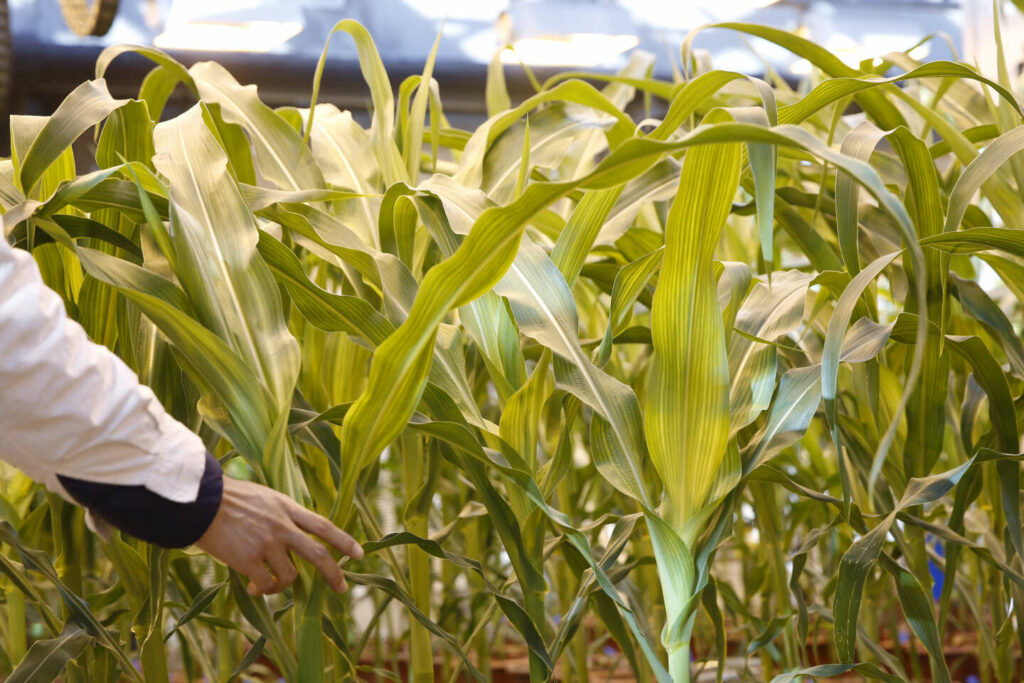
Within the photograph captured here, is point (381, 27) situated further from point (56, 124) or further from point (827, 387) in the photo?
point (827, 387)

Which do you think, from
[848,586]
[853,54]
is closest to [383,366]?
[848,586]

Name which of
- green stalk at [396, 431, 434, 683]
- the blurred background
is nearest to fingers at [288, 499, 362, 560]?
green stalk at [396, 431, 434, 683]

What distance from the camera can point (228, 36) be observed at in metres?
3.07

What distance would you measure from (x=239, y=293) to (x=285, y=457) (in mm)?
96

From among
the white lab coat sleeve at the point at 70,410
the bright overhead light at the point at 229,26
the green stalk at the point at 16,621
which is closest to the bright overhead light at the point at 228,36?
the bright overhead light at the point at 229,26

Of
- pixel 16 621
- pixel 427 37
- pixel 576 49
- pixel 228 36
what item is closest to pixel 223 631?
pixel 16 621

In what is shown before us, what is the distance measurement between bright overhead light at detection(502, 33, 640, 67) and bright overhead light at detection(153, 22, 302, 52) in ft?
2.77

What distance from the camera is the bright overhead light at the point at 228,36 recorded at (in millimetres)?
3012

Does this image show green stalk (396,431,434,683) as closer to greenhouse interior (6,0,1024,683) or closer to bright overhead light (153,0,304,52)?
greenhouse interior (6,0,1024,683)

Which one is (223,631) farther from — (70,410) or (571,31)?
(571,31)

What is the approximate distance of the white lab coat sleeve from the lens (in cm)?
39

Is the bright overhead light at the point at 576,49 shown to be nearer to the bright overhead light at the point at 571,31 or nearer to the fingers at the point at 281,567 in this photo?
the bright overhead light at the point at 571,31

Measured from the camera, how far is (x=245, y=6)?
306 cm

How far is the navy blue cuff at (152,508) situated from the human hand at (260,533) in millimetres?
10
